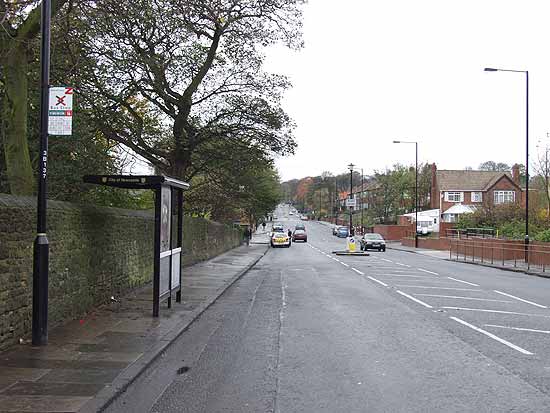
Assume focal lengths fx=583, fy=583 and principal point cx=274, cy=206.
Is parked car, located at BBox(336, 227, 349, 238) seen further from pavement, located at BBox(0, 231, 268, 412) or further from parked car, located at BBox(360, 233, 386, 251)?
pavement, located at BBox(0, 231, 268, 412)

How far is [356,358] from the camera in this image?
7945 millimetres

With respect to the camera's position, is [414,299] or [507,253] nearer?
[414,299]

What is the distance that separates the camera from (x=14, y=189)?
11883mm

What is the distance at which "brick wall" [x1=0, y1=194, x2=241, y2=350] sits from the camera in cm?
774

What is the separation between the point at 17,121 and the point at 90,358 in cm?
613

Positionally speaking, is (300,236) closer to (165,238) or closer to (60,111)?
(165,238)

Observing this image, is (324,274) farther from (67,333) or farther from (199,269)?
(67,333)

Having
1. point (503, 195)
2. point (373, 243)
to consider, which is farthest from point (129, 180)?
point (503, 195)

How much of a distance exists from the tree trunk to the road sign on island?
3763mm

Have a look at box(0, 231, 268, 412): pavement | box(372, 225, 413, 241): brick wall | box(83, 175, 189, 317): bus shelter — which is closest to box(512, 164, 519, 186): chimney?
box(372, 225, 413, 241): brick wall

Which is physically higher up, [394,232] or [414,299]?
[394,232]

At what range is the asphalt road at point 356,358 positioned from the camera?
5988mm

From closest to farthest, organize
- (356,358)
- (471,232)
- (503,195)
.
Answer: (356,358)
(471,232)
(503,195)

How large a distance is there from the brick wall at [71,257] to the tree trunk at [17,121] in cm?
165
